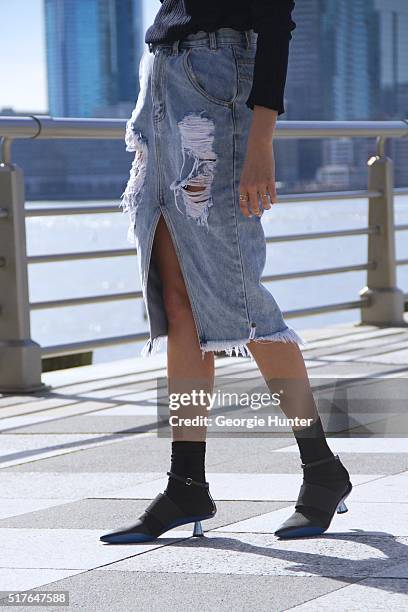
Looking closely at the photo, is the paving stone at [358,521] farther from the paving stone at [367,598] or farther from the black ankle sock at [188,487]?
the paving stone at [367,598]

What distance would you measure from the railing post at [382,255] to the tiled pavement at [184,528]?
7.67 feet

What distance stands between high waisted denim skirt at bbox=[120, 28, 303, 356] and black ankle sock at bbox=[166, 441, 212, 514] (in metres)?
0.20

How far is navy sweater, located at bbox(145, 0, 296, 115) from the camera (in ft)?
8.81

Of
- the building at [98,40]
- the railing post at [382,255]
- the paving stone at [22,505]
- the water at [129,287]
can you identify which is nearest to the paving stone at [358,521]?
the paving stone at [22,505]

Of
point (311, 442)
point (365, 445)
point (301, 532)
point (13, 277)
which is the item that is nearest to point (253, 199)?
point (311, 442)

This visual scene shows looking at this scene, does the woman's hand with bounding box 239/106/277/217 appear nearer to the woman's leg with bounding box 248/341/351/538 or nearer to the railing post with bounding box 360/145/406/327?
the woman's leg with bounding box 248/341/351/538

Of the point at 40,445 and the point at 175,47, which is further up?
the point at 175,47

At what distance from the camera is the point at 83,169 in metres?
8.63

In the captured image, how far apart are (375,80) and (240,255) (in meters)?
91.4

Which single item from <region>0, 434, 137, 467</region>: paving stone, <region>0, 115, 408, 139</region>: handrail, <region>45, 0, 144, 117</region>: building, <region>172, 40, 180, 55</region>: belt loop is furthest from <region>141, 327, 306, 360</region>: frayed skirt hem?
<region>45, 0, 144, 117</region>: building

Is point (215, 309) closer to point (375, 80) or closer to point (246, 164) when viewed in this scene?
point (246, 164)

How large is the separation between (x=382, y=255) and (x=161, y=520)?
14.0ft

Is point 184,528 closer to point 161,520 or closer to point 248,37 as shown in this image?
point 161,520

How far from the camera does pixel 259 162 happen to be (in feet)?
8.82
